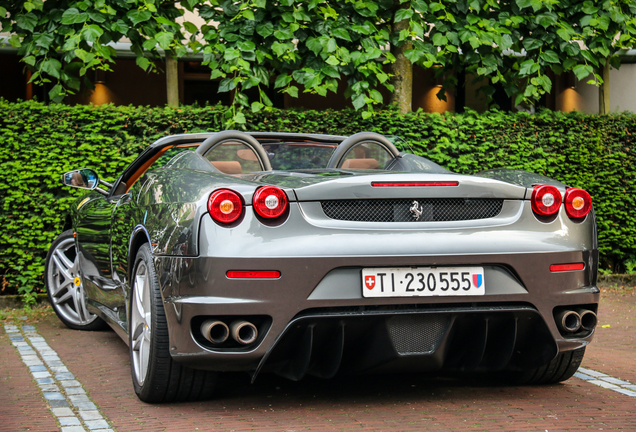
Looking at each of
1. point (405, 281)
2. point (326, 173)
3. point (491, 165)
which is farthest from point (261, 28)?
point (405, 281)

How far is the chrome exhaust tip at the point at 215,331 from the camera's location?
333 cm

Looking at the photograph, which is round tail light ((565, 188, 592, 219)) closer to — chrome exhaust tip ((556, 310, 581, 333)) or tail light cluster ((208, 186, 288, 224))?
chrome exhaust tip ((556, 310, 581, 333))

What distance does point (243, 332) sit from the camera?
3361mm

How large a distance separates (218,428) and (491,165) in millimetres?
6118

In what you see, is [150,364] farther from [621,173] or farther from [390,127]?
[621,173]

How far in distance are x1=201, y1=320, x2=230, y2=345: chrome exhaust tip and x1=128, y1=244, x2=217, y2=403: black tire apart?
0.32 m

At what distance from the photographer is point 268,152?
4770 mm

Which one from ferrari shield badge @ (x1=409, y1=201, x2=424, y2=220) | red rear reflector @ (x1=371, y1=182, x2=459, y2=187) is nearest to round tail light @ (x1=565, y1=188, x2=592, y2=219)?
red rear reflector @ (x1=371, y1=182, x2=459, y2=187)

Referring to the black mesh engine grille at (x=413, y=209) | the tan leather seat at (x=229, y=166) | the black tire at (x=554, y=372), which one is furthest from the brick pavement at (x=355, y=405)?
the tan leather seat at (x=229, y=166)

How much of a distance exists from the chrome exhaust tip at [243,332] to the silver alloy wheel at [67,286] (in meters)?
3.29

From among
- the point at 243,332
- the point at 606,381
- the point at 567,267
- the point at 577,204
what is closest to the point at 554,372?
the point at 606,381

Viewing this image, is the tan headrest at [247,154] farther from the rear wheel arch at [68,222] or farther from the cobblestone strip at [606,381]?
the rear wheel arch at [68,222]

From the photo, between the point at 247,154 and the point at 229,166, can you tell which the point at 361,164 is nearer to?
the point at 247,154

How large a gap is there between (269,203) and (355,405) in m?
1.15
